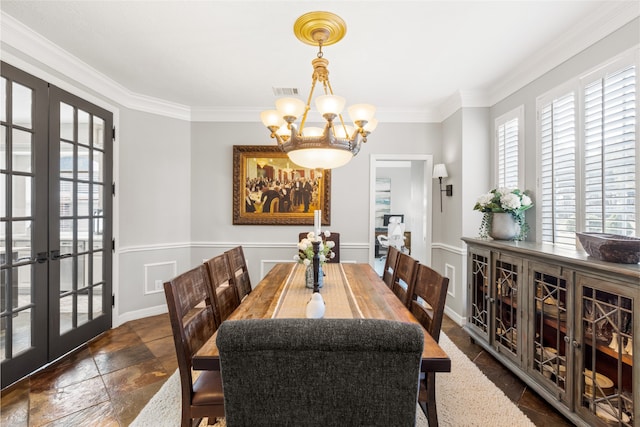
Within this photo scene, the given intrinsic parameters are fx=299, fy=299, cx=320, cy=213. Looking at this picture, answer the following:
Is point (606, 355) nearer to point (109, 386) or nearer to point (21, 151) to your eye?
point (109, 386)

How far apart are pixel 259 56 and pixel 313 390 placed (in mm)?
2671

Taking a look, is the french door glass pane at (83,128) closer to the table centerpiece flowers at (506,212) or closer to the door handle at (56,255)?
the door handle at (56,255)

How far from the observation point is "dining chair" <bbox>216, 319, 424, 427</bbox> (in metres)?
0.78

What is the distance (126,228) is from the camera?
349cm

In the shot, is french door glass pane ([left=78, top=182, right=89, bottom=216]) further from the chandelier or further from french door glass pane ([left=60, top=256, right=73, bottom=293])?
the chandelier

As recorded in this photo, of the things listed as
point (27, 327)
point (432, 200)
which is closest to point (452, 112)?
point (432, 200)

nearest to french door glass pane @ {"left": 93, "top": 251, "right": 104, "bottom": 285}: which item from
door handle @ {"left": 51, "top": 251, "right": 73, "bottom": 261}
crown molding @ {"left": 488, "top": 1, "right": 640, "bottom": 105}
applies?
door handle @ {"left": 51, "top": 251, "right": 73, "bottom": 261}

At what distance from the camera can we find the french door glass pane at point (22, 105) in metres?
2.29

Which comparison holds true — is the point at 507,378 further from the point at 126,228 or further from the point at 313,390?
the point at 126,228

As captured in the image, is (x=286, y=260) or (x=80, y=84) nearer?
(x=80, y=84)

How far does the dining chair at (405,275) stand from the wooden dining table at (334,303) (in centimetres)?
10

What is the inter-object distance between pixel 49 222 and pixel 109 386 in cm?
145

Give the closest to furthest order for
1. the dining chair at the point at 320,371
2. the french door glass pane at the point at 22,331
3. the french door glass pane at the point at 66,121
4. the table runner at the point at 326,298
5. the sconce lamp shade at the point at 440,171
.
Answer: the dining chair at the point at 320,371
the table runner at the point at 326,298
the french door glass pane at the point at 22,331
the french door glass pane at the point at 66,121
the sconce lamp shade at the point at 440,171

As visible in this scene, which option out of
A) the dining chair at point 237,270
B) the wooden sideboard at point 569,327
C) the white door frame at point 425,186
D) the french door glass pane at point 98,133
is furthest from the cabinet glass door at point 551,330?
the french door glass pane at point 98,133
